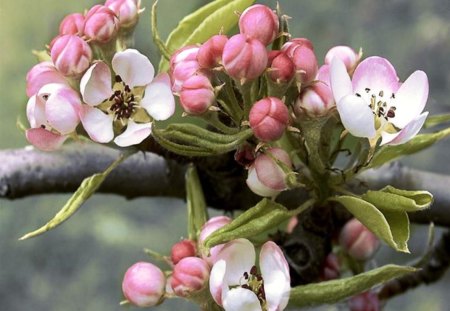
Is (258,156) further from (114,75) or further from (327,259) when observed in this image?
(327,259)

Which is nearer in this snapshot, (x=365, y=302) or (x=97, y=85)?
(x=97, y=85)

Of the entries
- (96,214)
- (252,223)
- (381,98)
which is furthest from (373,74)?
(96,214)

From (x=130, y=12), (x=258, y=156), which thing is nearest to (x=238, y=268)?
(x=258, y=156)

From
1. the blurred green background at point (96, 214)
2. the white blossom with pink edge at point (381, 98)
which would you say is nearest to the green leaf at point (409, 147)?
the white blossom with pink edge at point (381, 98)

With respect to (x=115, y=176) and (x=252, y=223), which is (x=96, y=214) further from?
(x=252, y=223)

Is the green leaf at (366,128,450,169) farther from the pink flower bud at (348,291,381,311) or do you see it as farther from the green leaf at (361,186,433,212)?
the pink flower bud at (348,291,381,311)

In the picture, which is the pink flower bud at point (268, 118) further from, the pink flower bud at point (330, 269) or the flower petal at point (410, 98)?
the pink flower bud at point (330, 269)

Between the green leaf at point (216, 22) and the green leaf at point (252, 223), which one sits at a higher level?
the green leaf at point (216, 22)
